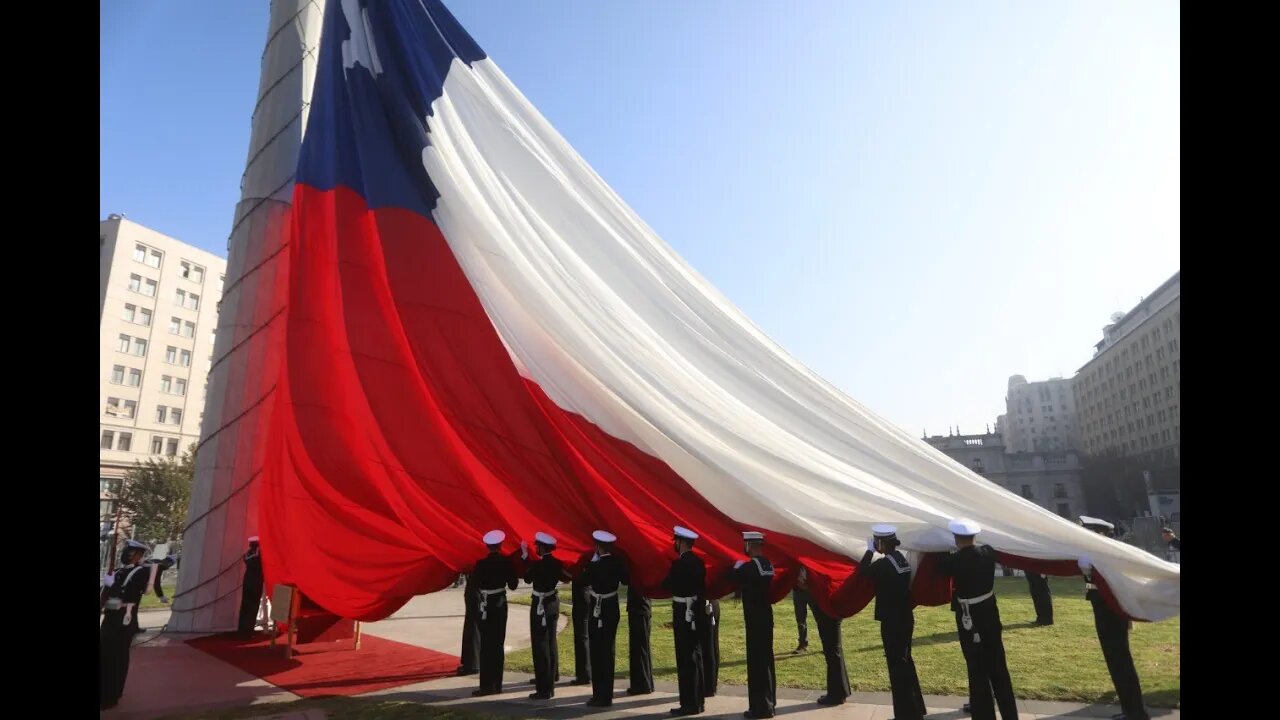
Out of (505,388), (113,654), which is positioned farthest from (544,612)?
(113,654)

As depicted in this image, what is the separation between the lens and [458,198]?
8969 millimetres

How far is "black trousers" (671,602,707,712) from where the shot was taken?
7.47 metres

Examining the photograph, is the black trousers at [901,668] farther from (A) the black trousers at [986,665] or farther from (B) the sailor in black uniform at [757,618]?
(B) the sailor in black uniform at [757,618]

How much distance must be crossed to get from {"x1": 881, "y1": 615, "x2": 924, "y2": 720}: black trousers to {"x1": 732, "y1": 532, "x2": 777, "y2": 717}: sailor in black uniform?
1.16m

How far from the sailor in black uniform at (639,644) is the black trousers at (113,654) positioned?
5.42m

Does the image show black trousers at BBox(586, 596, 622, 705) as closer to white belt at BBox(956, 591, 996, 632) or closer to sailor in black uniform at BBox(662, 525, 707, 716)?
sailor in black uniform at BBox(662, 525, 707, 716)

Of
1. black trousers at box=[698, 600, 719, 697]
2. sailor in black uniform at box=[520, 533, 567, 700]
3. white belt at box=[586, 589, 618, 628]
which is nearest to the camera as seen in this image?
black trousers at box=[698, 600, 719, 697]

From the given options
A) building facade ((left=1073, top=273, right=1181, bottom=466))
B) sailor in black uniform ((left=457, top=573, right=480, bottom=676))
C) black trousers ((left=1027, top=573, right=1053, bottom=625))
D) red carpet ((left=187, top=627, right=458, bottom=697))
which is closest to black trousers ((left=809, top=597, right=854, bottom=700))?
sailor in black uniform ((left=457, top=573, right=480, bottom=676))

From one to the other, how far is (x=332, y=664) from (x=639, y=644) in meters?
4.32

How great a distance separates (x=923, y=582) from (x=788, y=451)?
69.5 inches

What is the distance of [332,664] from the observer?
960 centimetres

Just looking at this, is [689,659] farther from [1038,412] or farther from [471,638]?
[1038,412]

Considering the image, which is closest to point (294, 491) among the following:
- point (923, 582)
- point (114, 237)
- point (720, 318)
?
point (720, 318)

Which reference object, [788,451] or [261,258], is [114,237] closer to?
[261,258]
